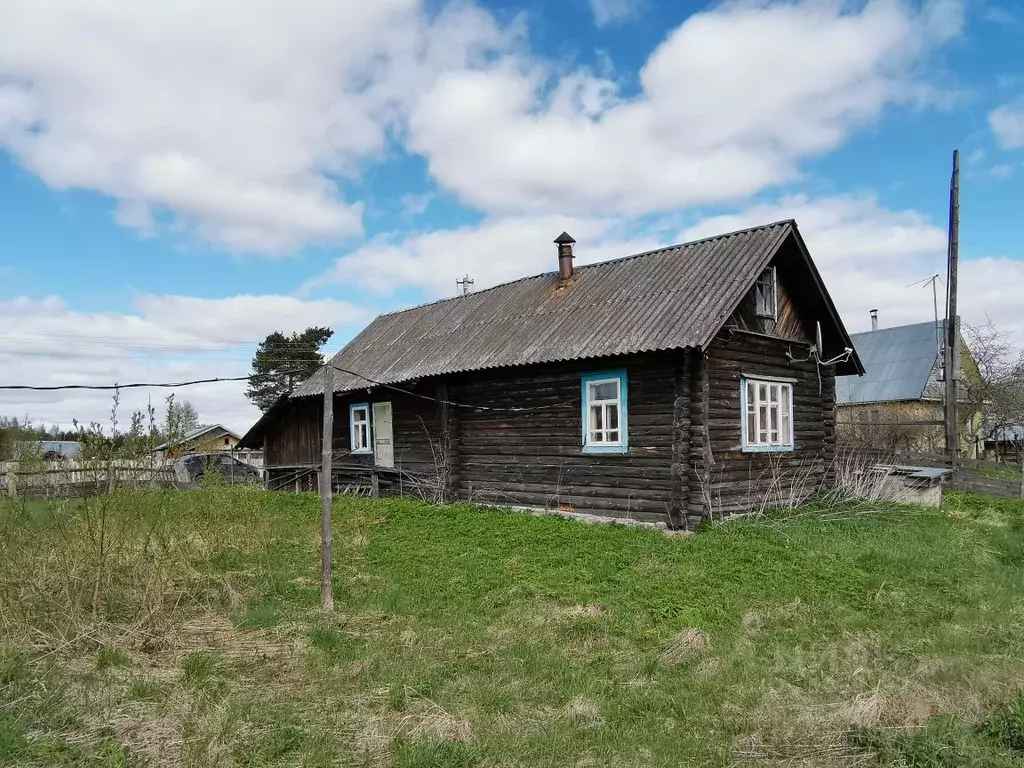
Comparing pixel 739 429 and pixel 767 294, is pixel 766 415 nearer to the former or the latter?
pixel 739 429

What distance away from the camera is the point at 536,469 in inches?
602

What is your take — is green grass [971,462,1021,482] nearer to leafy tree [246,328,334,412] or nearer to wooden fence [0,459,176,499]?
wooden fence [0,459,176,499]

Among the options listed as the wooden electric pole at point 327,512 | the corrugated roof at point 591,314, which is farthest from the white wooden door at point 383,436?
the wooden electric pole at point 327,512

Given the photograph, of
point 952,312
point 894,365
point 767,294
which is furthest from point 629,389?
point 894,365

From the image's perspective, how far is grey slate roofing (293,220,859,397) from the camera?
13320mm

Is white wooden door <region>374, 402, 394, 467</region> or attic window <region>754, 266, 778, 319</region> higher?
attic window <region>754, 266, 778, 319</region>

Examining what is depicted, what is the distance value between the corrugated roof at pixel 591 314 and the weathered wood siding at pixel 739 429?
3.02 feet

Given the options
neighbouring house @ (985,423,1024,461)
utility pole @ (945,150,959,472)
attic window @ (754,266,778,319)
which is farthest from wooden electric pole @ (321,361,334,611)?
neighbouring house @ (985,423,1024,461)

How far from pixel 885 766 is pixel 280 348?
48786mm

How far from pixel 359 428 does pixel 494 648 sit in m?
14.0

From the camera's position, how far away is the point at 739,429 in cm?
1396

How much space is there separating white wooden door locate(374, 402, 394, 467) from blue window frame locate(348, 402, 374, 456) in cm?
22

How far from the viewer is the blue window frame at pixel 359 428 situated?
1959cm

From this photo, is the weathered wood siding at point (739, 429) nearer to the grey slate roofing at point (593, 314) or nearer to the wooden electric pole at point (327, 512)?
the grey slate roofing at point (593, 314)
